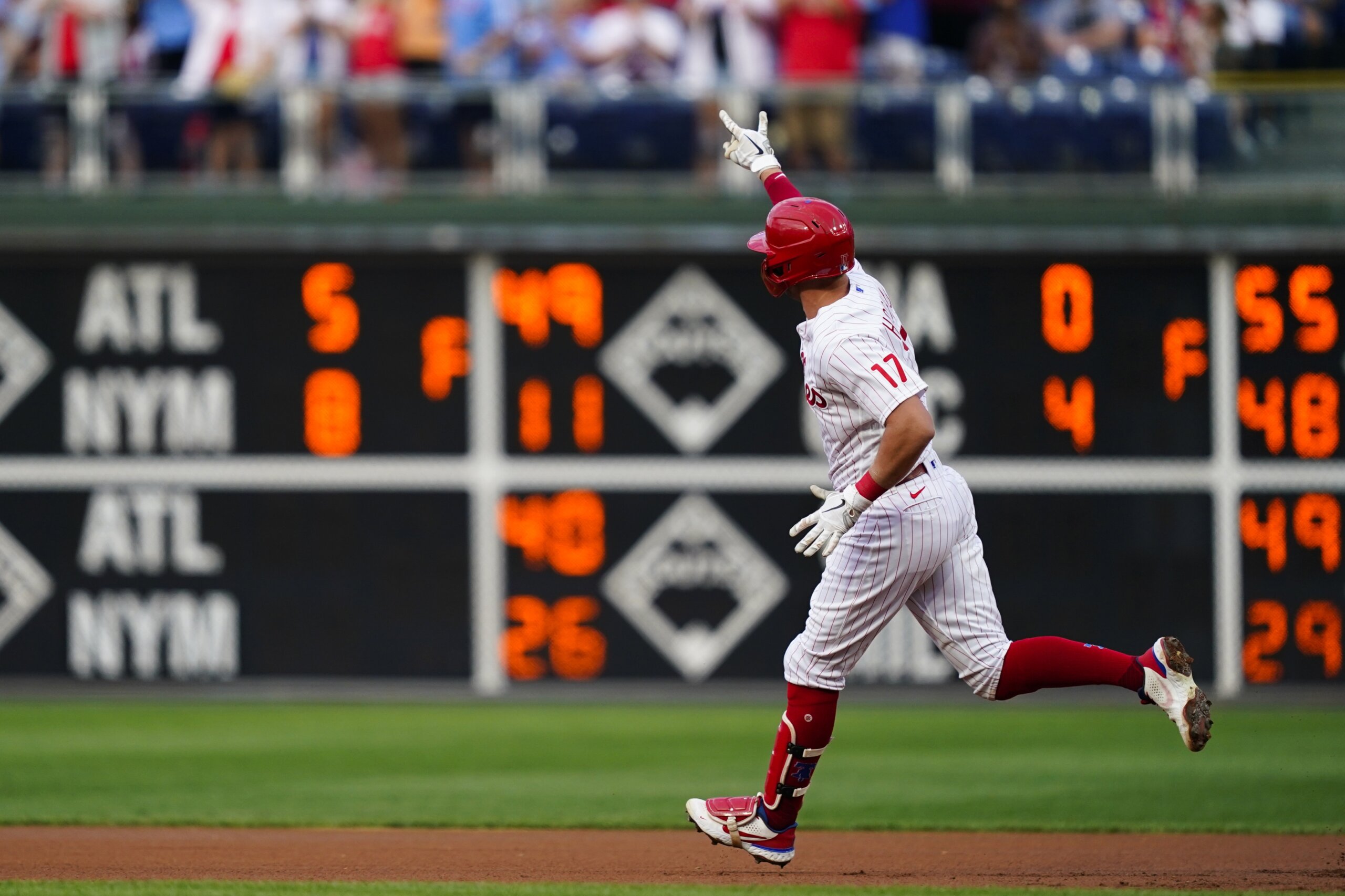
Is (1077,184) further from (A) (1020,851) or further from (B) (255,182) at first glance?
(A) (1020,851)

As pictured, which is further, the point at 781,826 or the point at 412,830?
the point at 412,830

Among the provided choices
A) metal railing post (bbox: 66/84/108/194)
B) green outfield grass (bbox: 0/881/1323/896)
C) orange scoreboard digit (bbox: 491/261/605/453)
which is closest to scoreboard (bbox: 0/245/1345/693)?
orange scoreboard digit (bbox: 491/261/605/453)

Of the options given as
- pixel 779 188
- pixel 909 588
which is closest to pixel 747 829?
pixel 909 588

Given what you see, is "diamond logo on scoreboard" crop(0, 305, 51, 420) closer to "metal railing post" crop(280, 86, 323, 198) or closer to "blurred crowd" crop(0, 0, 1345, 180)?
"blurred crowd" crop(0, 0, 1345, 180)

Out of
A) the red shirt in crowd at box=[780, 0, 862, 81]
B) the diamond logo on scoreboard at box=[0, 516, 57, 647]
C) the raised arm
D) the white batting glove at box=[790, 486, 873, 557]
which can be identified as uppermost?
the red shirt in crowd at box=[780, 0, 862, 81]

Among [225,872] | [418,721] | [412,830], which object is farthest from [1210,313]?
[225,872]

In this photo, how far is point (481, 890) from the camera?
5.70 metres

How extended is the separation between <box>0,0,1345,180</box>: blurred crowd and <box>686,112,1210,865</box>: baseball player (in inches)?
261

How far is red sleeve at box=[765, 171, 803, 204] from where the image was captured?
627cm

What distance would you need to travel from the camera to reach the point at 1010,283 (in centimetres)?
1191

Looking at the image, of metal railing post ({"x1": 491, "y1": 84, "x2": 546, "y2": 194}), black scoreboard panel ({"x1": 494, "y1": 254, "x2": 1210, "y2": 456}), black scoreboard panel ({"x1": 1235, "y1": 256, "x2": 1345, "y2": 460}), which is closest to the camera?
black scoreboard panel ({"x1": 1235, "y1": 256, "x2": 1345, "y2": 460})

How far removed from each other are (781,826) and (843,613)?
0.68 m

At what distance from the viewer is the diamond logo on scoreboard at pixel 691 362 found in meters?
12.0

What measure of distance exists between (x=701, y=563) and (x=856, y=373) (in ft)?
21.4
